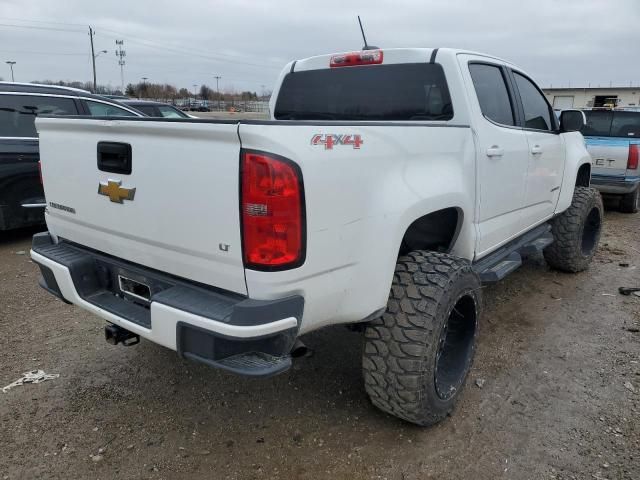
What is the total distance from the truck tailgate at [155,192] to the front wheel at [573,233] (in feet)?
13.3

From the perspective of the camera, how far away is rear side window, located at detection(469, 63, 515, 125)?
3273 millimetres

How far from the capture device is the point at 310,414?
2867 millimetres

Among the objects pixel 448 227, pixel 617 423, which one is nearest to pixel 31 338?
pixel 448 227

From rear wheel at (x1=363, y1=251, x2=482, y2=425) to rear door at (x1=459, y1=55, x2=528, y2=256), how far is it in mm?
694

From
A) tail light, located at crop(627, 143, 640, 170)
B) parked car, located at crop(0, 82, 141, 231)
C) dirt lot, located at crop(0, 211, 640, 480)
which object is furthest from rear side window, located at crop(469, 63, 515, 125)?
tail light, located at crop(627, 143, 640, 170)

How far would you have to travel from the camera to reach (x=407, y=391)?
2461 millimetres

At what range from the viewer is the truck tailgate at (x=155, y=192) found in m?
1.98

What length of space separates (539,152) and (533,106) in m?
0.53

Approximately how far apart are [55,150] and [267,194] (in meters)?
1.47

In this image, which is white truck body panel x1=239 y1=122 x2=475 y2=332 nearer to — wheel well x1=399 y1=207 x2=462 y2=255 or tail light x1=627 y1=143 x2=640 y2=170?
wheel well x1=399 y1=207 x2=462 y2=255

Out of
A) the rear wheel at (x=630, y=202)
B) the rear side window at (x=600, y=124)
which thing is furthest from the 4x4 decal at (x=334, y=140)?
the rear side window at (x=600, y=124)

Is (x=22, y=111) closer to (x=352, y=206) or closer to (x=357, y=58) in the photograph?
(x=357, y=58)

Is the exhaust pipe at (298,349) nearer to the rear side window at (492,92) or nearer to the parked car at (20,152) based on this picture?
the rear side window at (492,92)

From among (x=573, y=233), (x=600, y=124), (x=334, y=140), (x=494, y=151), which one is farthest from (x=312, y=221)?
(x=600, y=124)
